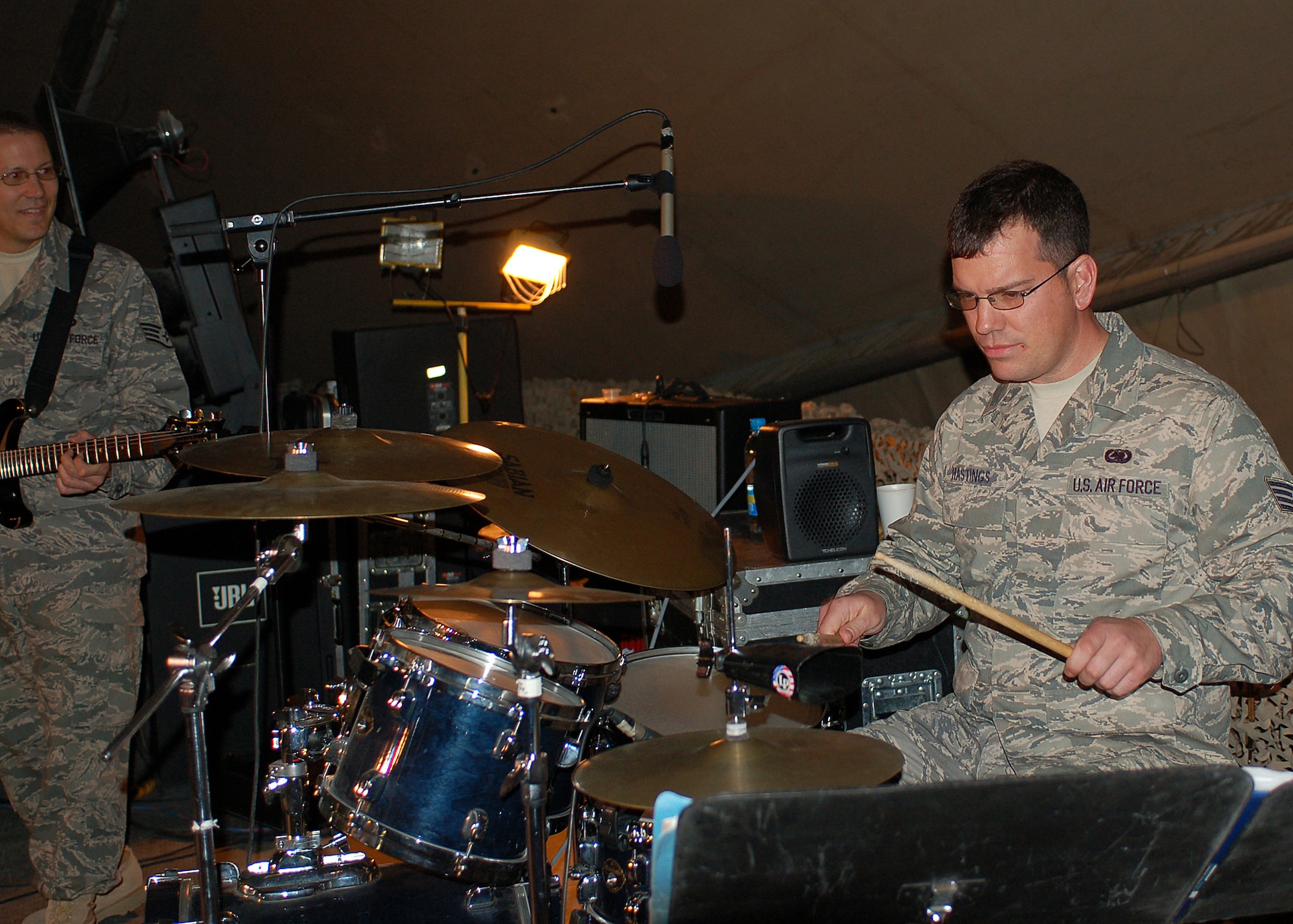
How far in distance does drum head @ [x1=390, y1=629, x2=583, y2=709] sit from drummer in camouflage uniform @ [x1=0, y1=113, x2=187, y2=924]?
109 cm

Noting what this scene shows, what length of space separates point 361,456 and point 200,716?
66 centimetres

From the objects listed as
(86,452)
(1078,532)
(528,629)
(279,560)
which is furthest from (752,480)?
(86,452)

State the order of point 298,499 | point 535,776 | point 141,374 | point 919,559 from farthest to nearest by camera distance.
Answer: point 141,374
point 919,559
point 298,499
point 535,776

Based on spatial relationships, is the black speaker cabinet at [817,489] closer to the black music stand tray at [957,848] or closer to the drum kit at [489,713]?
the drum kit at [489,713]

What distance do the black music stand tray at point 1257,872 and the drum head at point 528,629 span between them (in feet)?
3.28

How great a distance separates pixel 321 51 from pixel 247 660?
254 cm

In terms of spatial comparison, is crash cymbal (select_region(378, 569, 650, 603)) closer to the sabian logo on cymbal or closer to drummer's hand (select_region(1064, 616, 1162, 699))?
the sabian logo on cymbal

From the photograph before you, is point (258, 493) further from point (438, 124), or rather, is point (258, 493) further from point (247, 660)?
point (438, 124)

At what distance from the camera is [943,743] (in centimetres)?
184

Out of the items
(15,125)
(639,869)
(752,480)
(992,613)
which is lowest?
(639,869)

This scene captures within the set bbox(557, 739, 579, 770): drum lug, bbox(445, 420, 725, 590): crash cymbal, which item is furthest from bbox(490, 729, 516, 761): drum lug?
bbox(445, 420, 725, 590): crash cymbal

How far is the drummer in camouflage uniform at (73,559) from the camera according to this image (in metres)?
2.35

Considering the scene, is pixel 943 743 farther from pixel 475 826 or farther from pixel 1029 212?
pixel 1029 212

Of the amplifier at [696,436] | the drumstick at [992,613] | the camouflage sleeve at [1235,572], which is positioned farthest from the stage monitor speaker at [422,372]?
the camouflage sleeve at [1235,572]
